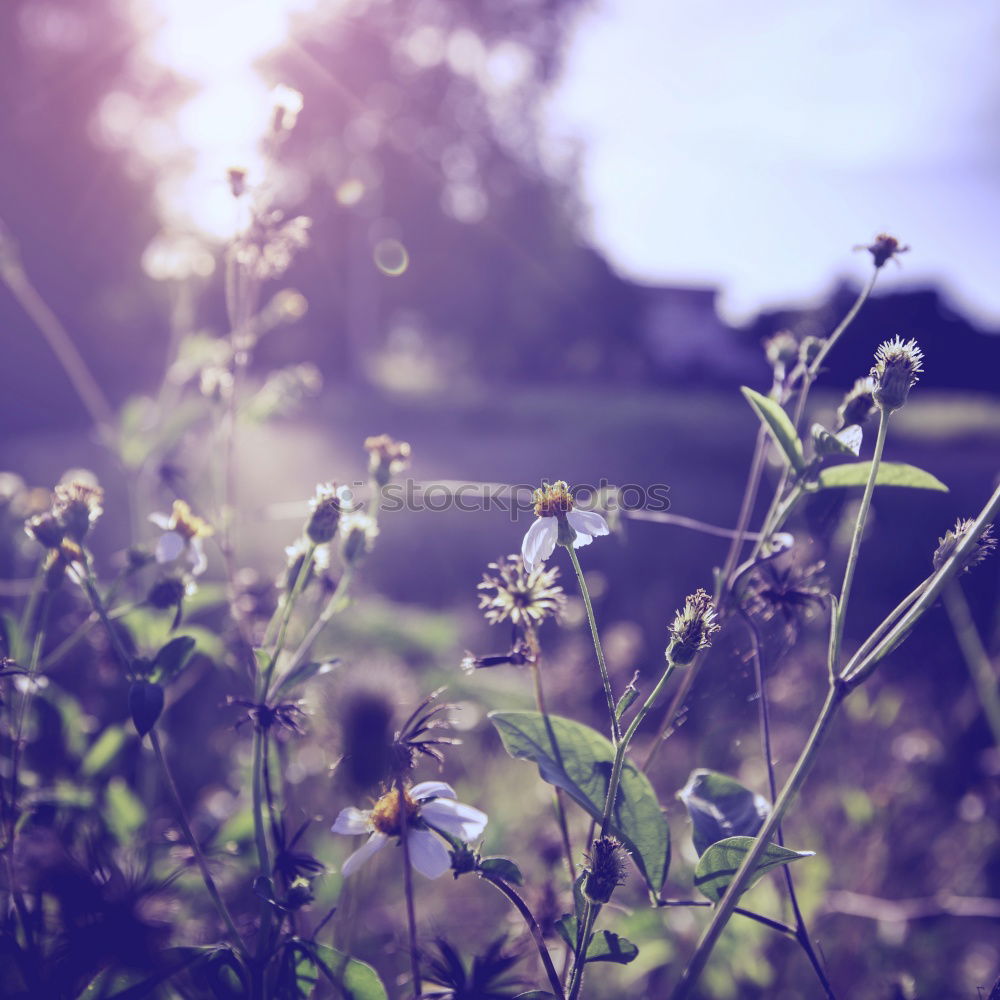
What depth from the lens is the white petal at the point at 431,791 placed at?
684mm

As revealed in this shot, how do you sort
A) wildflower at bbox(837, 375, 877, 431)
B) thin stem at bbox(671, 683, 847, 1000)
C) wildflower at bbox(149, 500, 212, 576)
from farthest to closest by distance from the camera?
wildflower at bbox(149, 500, 212, 576), wildflower at bbox(837, 375, 877, 431), thin stem at bbox(671, 683, 847, 1000)

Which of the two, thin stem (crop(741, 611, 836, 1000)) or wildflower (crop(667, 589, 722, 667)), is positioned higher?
wildflower (crop(667, 589, 722, 667))

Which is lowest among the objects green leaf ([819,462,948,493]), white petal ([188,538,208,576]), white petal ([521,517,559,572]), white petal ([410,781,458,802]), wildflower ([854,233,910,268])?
white petal ([410,781,458,802])

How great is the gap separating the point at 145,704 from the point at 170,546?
0.29m

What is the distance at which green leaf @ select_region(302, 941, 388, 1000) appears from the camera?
67cm

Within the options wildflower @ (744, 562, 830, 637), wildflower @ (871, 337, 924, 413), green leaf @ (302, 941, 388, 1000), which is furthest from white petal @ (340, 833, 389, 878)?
wildflower @ (871, 337, 924, 413)

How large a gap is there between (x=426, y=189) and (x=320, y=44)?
3.52 meters

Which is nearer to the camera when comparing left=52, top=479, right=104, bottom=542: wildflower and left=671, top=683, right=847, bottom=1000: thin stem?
→ left=671, top=683, right=847, bottom=1000: thin stem

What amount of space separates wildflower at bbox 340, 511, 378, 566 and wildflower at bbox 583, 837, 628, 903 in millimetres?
391

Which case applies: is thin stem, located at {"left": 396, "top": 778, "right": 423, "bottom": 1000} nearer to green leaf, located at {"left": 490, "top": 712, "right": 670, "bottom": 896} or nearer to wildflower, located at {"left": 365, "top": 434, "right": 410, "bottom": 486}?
green leaf, located at {"left": 490, "top": 712, "right": 670, "bottom": 896}

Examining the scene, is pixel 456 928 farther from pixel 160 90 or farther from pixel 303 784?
pixel 160 90

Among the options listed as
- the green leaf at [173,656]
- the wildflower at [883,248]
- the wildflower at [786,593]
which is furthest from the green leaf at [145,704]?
the wildflower at [883,248]

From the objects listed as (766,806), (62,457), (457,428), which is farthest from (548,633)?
(457,428)

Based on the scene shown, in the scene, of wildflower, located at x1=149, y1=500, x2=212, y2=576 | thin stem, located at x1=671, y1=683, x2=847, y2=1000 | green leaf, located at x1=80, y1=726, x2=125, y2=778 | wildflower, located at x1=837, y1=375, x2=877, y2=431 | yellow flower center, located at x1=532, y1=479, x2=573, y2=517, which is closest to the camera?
thin stem, located at x1=671, y1=683, x2=847, y2=1000
